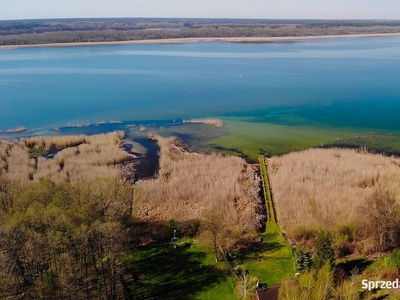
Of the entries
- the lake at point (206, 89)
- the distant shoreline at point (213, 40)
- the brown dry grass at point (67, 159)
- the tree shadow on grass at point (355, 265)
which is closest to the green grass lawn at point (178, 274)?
the tree shadow on grass at point (355, 265)

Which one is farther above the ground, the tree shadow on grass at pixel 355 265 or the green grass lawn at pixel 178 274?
the tree shadow on grass at pixel 355 265

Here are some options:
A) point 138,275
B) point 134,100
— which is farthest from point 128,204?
point 134,100

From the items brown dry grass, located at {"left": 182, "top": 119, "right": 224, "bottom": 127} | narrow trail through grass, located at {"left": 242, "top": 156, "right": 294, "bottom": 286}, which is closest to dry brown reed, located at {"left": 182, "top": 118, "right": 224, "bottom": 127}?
brown dry grass, located at {"left": 182, "top": 119, "right": 224, "bottom": 127}

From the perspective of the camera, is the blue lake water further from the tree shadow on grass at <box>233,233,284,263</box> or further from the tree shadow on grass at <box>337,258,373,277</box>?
the tree shadow on grass at <box>337,258,373,277</box>

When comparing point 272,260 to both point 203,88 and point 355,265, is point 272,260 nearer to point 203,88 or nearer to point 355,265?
point 355,265

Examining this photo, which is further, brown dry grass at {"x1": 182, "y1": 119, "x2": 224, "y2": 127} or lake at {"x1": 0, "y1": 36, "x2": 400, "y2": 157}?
lake at {"x1": 0, "y1": 36, "x2": 400, "y2": 157}

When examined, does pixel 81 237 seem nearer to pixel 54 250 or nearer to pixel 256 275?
pixel 54 250

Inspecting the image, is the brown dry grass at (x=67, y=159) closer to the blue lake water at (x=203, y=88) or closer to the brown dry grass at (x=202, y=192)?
the brown dry grass at (x=202, y=192)
